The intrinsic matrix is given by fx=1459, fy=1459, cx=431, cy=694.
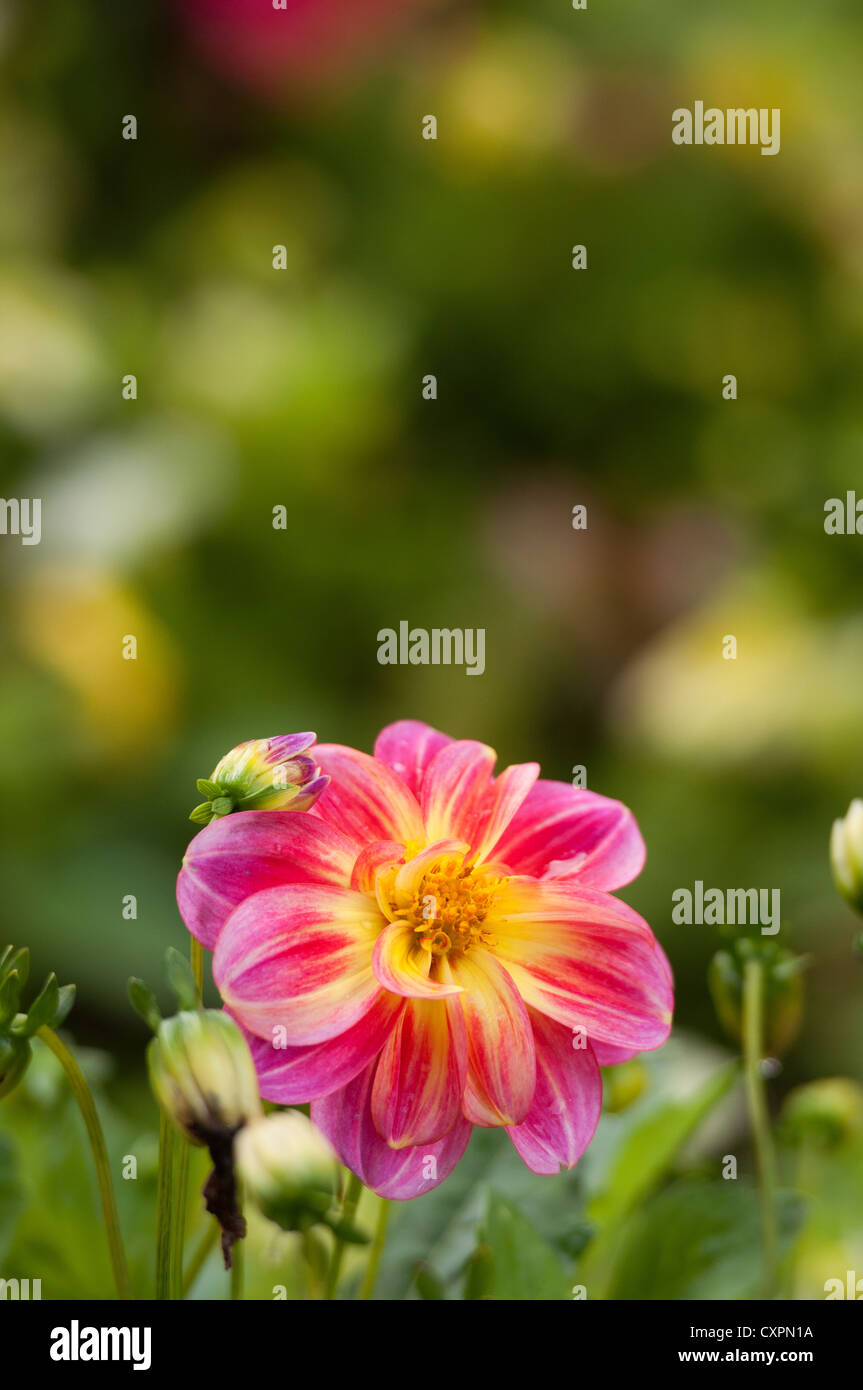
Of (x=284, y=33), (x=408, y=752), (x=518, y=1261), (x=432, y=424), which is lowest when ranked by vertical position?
(x=518, y=1261)

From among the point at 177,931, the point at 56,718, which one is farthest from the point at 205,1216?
the point at 56,718

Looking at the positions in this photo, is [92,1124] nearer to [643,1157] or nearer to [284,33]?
[643,1157]

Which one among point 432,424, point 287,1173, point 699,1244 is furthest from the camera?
point 432,424

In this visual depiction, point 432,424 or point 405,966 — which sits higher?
point 432,424

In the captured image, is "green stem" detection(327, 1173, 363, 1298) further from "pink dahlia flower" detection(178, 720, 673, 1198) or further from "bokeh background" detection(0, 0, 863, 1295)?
"bokeh background" detection(0, 0, 863, 1295)

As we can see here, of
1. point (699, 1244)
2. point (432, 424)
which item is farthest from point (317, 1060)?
point (432, 424)

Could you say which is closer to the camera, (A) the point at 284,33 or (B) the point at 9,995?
(B) the point at 9,995

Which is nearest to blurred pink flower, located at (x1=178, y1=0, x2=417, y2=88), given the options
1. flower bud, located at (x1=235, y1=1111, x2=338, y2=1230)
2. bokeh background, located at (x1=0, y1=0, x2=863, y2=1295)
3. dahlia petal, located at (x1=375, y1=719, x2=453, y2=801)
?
bokeh background, located at (x1=0, y1=0, x2=863, y2=1295)

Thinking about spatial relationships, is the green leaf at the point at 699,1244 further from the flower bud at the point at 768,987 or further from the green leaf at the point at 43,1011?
the green leaf at the point at 43,1011

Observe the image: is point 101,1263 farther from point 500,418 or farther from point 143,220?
point 143,220
